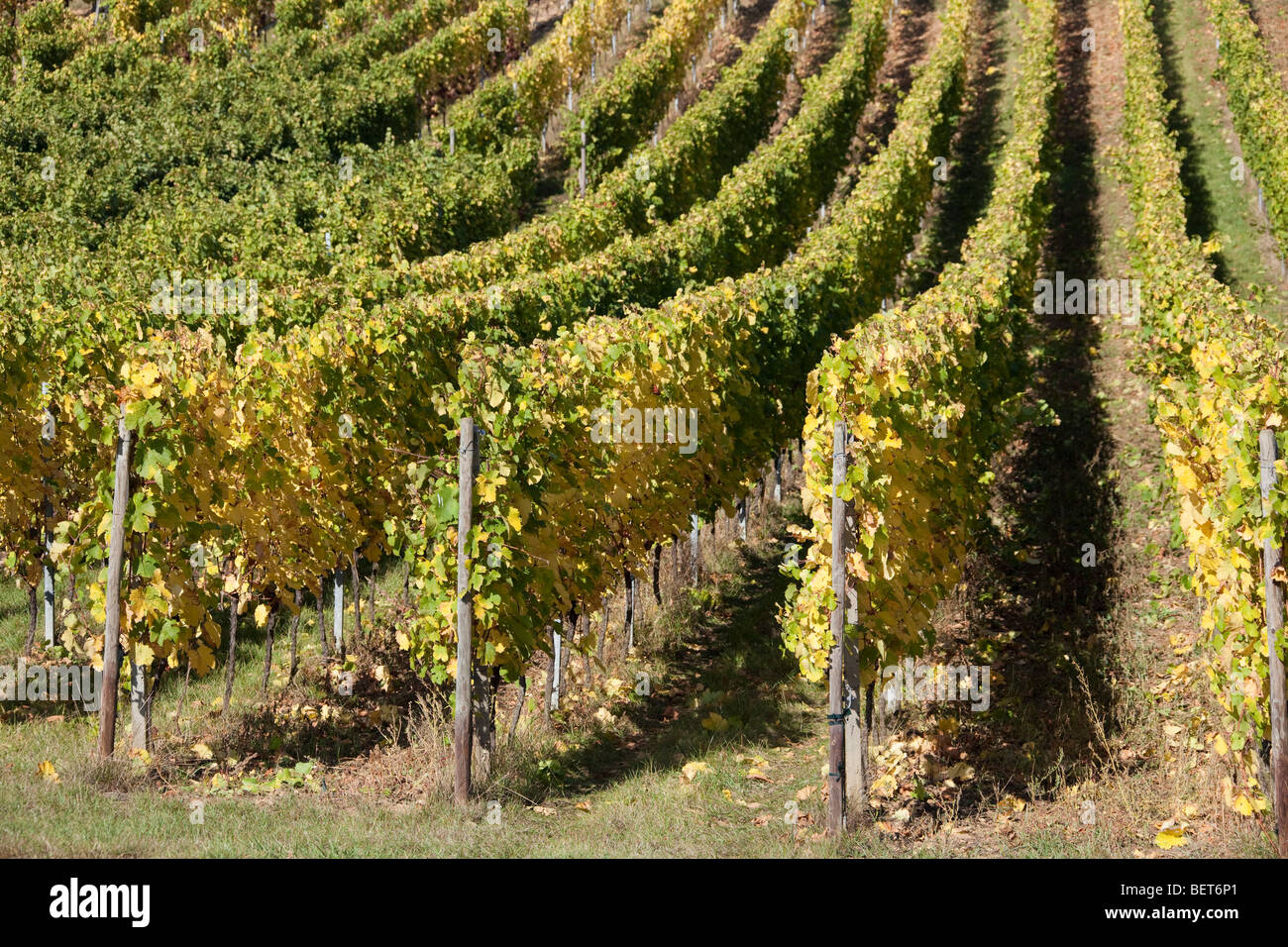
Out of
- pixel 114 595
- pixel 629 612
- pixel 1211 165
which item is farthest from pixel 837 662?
pixel 1211 165

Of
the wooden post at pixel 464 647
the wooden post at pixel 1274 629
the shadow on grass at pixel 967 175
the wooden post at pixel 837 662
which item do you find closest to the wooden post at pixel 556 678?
the wooden post at pixel 464 647

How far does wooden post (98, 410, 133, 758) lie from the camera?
7.58m

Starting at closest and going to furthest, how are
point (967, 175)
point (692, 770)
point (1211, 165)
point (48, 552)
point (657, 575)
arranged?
point (692, 770) → point (48, 552) → point (657, 575) → point (1211, 165) → point (967, 175)

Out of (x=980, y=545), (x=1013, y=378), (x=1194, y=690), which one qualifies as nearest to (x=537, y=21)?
(x=1013, y=378)

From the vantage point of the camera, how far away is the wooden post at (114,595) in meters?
7.58

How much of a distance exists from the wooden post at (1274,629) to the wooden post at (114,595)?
22.3 feet

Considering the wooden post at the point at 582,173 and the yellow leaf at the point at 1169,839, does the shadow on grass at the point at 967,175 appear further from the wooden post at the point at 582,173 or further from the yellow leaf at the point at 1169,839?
the yellow leaf at the point at 1169,839

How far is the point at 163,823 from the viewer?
6.54 metres

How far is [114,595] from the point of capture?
25.0ft

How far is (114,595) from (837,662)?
15.0 feet

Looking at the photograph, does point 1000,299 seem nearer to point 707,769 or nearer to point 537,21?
point 707,769

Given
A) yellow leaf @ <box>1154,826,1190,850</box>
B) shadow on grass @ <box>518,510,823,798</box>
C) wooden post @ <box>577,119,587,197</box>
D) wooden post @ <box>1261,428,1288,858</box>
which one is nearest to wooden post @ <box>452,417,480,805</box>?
shadow on grass @ <box>518,510,823,798</box>

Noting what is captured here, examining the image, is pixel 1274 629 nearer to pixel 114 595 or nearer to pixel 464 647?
pixel 464 647

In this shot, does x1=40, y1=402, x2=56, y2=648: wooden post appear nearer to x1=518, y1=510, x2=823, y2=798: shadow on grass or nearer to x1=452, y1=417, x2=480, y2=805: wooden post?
x1=452, y1=417, x2=480, y2=805: wooden post
